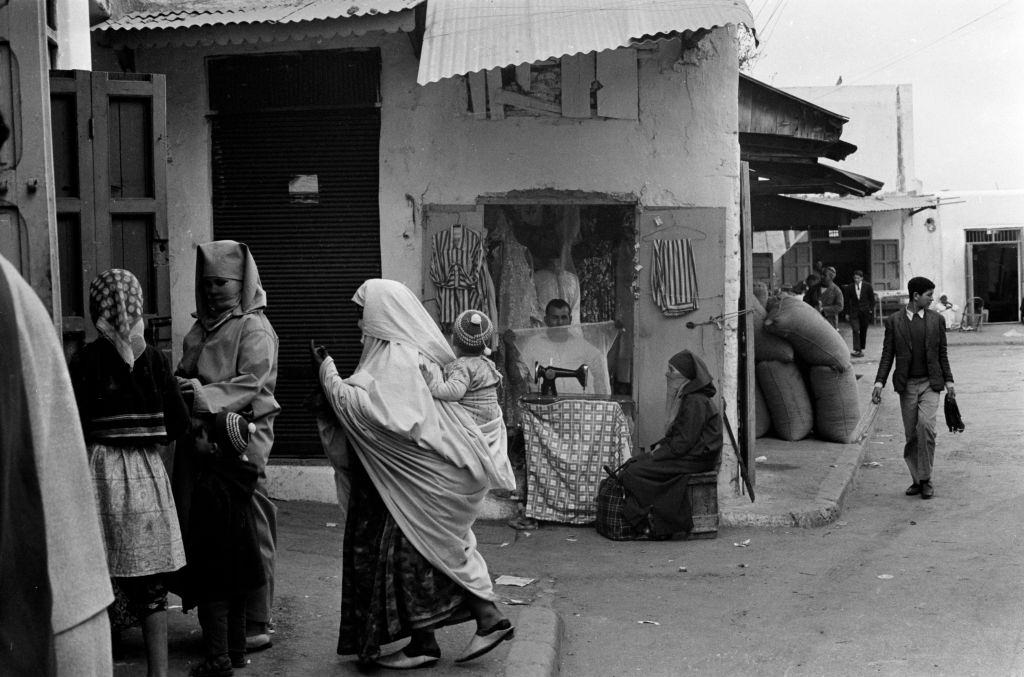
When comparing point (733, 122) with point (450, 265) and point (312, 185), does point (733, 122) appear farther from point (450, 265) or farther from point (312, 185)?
point (312, 185)

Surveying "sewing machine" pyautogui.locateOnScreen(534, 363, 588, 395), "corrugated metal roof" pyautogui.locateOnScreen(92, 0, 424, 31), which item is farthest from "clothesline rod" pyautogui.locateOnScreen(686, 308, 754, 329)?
"corrugated metal roof" pyautogui.locateOnScreen(92, 0, 424, 31)

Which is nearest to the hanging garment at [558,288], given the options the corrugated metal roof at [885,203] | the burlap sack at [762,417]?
the burlap sack at [762,417]

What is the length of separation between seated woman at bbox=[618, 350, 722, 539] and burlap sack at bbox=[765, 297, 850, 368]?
3600 millimetres

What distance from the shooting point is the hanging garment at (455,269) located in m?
8.32

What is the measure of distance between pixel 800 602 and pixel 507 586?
1.70 m

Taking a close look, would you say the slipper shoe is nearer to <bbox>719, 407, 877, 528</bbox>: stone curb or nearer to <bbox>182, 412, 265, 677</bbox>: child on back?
<bbox>182, 412, 265, 677</bbox>: child on back

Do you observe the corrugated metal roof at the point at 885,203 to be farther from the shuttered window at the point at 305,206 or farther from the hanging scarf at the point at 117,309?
the hanging scarf at the point at 117,309

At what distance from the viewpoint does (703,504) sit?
7973 mm

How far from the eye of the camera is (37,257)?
13.3ft

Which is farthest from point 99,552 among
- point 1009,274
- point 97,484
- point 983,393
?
point 1009,274

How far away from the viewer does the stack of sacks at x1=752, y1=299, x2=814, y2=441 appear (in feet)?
37.6

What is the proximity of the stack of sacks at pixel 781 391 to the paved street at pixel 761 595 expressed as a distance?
74.2 inches

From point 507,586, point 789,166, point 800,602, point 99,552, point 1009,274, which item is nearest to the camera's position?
point 99,552

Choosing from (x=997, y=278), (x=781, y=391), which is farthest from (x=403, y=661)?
(x=997, y=278)
